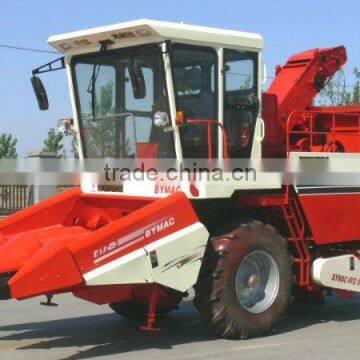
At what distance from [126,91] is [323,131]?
2770mm

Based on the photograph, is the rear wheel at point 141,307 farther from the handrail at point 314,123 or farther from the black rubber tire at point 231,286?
the handrail at point 314,123

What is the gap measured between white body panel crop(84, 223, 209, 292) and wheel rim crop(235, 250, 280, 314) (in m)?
0.66

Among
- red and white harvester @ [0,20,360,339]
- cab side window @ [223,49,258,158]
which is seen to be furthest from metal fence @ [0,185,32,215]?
cab side window @ [223,49,258,158]

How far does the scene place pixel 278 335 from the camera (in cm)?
707

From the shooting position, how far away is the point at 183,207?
6352 mm

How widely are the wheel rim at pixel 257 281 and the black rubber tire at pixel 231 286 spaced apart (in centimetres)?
6

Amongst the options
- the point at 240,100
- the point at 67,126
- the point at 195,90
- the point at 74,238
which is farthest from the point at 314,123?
the point at 74,238

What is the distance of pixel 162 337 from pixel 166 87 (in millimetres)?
2646

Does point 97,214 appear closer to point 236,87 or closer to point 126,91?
point 126,91

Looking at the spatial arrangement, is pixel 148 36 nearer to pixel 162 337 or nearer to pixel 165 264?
pixel 165 264

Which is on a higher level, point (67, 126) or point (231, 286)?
point (67, 126)

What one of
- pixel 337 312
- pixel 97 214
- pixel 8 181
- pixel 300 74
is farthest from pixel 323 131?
pixel 8 181

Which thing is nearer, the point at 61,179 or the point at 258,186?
the point at 258,186

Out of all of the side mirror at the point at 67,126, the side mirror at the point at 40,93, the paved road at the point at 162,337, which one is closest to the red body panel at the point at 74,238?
the paved road at the point at 162,337
